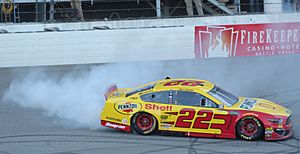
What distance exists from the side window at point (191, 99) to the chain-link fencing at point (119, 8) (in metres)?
8.37

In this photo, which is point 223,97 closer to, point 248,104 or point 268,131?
point 248,104

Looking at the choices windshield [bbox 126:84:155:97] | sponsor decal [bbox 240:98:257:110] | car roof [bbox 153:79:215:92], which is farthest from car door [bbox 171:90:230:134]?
windshield [bbox 126:84:155:97]

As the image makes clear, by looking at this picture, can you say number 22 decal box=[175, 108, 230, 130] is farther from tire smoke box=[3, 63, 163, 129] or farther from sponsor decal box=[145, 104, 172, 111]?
tire smoke box=[3, 63, 163, 129]

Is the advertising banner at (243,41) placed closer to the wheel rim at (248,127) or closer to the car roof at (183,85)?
the car roof at (183,85)

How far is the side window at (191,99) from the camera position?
9672 mm

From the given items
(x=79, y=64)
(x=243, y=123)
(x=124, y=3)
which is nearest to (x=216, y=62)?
(x=79, y=64)

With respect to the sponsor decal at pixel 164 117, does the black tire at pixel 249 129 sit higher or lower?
lower

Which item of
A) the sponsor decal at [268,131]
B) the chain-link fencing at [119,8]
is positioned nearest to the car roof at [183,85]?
the sponsor decal at [268,131]

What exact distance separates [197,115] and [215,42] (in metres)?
7.68

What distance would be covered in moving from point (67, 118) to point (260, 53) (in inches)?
307

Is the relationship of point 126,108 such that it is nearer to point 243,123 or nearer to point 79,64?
point 243,123

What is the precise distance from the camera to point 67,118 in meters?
11.5

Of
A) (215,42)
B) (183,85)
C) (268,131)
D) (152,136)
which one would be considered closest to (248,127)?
(268,131)

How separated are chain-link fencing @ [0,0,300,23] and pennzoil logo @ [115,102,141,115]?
8346 mm
